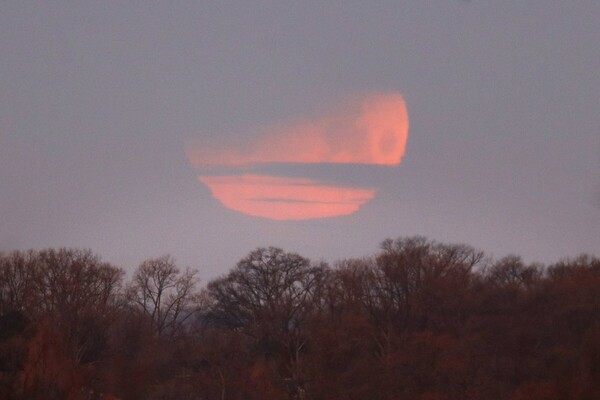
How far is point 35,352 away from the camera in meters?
39.5

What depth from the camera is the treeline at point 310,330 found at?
40062 mm

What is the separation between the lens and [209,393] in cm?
4988

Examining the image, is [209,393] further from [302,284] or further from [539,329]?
[302,284]

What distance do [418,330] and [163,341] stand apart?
76.1 feet

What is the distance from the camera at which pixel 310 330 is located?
6350 centimetres

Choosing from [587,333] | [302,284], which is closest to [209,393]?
[587,333]

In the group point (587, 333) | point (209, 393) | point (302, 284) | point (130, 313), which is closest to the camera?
point (587, 333)

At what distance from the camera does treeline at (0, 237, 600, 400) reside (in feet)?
131

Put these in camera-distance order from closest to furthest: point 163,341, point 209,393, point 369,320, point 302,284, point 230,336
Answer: point 209,393, point 369,320, point 230,336, point 163,341, point 302,284

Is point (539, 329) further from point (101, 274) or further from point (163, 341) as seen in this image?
point (101, 274)

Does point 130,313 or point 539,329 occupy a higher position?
point 130,313

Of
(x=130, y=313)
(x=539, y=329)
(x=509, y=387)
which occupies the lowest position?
(x=509, y=387)

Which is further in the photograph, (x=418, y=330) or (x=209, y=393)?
(x=418, y=330)

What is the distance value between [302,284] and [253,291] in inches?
206
